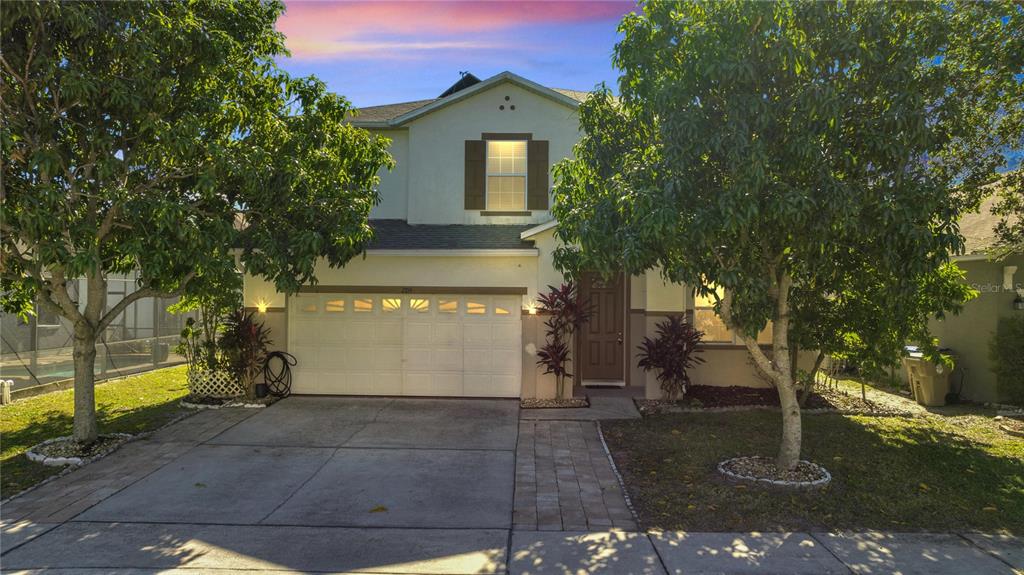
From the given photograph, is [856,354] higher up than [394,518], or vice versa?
[856,354]

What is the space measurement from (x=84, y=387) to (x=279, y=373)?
3.85m

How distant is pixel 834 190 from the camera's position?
19.6 feet

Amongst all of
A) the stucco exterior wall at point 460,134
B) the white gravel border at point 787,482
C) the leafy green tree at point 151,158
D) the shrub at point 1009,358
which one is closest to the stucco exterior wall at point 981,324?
the shrub at point 1009,358

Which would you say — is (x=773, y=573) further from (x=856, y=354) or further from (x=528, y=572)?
(x=856, y=354)

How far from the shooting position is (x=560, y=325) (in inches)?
438

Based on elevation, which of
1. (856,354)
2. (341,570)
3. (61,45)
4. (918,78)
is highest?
(61,45)

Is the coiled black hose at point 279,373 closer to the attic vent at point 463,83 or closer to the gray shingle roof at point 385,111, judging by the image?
the gray shingle roof at point 385,111

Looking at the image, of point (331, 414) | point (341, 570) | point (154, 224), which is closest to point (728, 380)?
point (331, 414)

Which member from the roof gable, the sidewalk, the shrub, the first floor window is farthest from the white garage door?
the shrub

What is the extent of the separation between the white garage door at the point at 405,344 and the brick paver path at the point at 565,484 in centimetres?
241


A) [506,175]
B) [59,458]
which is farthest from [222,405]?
[506,175]

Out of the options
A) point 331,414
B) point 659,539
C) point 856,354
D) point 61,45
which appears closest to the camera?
point 659,539

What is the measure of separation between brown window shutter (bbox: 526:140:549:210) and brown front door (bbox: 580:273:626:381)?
1984mm

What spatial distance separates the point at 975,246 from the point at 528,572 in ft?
37.8
